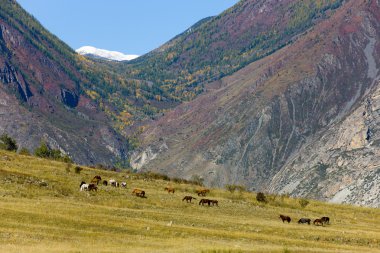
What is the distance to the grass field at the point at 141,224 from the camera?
39688 millimetres

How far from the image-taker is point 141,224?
4806 cm

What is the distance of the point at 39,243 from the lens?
3778 centimetres

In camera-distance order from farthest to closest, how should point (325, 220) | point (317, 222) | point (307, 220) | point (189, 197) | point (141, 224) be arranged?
1. point (189, 197)
2. point (325, 220)
3. point (317, 222)
4. point (307, 220)
5. point (141, 224)

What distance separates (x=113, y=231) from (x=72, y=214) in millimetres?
5749

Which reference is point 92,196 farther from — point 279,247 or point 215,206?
point 279,247

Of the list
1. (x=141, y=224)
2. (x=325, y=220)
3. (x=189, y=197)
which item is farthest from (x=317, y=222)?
(x=141, y=224)

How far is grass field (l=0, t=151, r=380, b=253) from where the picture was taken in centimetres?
3969

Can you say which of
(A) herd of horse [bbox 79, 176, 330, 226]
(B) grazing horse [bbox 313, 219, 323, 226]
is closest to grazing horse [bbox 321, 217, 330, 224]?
(A) herd of horse [bbox 79, 176, 330, 226]

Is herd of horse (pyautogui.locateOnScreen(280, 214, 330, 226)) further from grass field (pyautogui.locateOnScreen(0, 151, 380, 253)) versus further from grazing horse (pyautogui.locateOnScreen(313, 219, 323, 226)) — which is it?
grass field (pyautogui.locateOnScreen(0, 151, 380, 253))

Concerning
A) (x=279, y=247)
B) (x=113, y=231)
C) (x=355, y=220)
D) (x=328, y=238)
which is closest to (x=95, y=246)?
(x=113, y=231)

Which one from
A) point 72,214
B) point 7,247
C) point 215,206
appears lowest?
point 7,247

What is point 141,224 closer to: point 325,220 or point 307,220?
point 307,220

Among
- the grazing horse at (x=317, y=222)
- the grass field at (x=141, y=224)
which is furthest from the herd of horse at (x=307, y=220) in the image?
the grass field at (x=141, y=224)

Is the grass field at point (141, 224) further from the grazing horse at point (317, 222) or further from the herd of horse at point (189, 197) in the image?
the grazing horse at point (317, 222)
